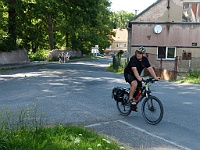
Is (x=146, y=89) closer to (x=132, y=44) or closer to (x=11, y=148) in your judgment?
(x=11, y=148)

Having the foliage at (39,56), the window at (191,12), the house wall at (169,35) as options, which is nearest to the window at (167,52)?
the house wall at (169,35)

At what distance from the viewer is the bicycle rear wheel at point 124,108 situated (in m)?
7.01

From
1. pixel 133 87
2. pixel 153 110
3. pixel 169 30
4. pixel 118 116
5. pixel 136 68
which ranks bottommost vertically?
pixel 118 116

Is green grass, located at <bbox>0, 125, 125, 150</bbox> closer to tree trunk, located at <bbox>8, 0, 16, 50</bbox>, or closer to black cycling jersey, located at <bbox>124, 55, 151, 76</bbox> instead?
black cycling jersey, located at <bbox>124, 55, 151, 76</bbox>

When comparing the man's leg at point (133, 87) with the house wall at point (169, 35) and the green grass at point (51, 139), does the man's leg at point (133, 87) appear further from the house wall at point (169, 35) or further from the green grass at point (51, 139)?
the house wall at point (169, 35)

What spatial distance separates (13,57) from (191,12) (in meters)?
18.7

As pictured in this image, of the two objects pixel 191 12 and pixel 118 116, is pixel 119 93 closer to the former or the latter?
pixel 118 116

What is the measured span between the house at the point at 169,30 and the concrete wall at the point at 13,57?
529 inches

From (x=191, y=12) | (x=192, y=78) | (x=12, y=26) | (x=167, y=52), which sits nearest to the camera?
(x=192, y=78)

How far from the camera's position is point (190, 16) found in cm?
2323

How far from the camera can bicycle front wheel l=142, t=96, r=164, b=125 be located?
20.5 feet

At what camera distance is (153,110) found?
251 inches

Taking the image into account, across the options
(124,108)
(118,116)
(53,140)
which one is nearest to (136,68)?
(124,108)

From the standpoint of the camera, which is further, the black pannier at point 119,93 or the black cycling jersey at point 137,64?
the black pannier at point 119,93
